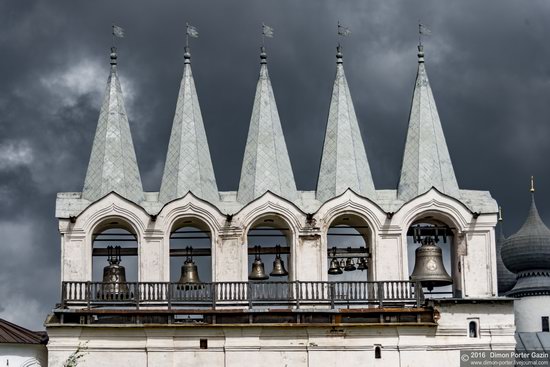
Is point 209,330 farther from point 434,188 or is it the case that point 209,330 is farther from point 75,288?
point 434,188

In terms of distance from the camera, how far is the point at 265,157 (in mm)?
41281

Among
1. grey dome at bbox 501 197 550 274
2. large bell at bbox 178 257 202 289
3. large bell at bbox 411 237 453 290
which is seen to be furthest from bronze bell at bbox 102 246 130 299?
grey dome at bbox 501 197 550 274

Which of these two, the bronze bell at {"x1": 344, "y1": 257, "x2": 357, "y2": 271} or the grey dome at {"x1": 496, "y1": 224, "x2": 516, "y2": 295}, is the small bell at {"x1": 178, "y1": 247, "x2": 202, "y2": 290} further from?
the grey dome at {"x1": 496, "y1": 224, "x2": 516, "y2": 295}

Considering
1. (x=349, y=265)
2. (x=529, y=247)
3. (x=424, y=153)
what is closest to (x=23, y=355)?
(x=349, y=265)

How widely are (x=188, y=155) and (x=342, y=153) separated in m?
3.79

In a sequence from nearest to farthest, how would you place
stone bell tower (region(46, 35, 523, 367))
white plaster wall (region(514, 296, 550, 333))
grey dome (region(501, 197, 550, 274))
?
stone bell tower (region(46, 35, 523, 367)) → grey dome (region(501, 197, 550, 274)) → white plaster wall (region(514, 296, 550, 333))

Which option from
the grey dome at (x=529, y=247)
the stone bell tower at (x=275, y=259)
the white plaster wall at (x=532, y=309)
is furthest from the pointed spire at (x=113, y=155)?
the white plaster wall at (x=532, y=309)

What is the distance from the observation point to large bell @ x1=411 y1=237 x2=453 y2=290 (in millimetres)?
40750

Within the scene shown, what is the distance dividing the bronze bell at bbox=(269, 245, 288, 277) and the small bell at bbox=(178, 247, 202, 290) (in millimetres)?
1942

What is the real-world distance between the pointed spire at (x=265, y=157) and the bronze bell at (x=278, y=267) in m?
1.55

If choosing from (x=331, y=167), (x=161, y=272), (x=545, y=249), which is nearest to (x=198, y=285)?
(x=161, y=272)

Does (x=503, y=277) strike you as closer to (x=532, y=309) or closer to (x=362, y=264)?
(x=532, y=309)

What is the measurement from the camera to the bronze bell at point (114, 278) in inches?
1578

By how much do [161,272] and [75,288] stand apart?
208 cm
